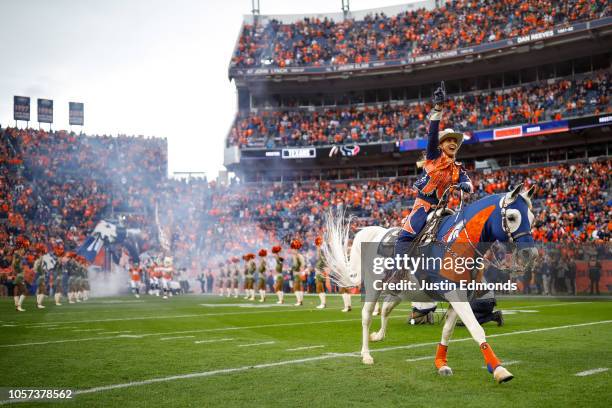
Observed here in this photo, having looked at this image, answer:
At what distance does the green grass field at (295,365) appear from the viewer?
602cm

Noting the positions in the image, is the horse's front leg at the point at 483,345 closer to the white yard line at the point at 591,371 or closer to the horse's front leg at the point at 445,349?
the horse's front leg at the point at 445,349

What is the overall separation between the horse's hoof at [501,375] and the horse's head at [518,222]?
115 centimetres

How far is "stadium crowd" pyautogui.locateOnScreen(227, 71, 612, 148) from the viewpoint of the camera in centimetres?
3812

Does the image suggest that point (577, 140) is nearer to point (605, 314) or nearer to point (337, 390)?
point (605, 314)

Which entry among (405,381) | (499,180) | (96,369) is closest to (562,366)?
(405,381)

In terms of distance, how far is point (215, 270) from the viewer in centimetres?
4097

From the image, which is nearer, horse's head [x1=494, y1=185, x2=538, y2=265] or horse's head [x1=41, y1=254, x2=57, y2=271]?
horse's head [x1=494, y1=185, x2=538, y2=265]

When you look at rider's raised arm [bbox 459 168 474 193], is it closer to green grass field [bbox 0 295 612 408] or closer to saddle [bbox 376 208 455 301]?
saddle [bbox 376 208 455 301]

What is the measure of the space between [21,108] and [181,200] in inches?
784

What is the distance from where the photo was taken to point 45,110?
2292 inches

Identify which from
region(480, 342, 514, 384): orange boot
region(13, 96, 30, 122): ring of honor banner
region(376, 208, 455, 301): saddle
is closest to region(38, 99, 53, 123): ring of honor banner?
region(13, 96, 30, 122): ring of honor banner

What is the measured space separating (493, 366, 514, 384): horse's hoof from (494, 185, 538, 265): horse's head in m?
1.15

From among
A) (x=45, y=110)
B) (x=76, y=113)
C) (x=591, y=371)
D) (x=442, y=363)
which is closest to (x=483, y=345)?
(x=442, y=363)

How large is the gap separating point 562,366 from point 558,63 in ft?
126
